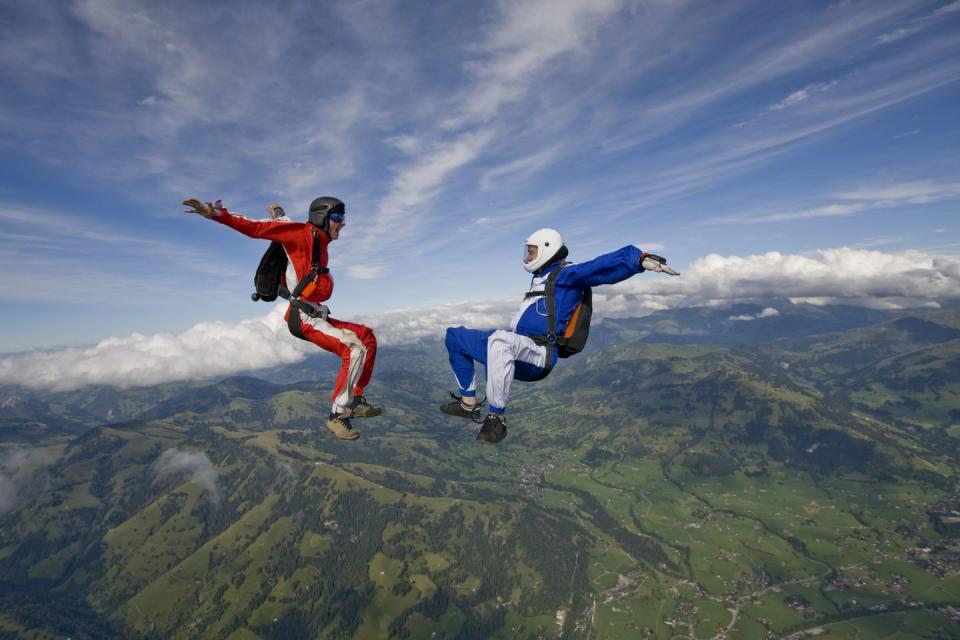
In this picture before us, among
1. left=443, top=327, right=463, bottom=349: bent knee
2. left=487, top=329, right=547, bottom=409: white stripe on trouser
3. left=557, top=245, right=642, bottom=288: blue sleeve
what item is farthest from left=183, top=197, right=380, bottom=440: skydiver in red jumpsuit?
left=557, top=245, right=642, bottom=288: blue sleeve

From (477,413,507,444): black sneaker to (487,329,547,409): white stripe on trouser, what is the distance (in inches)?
11.6

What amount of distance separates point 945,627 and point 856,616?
29.7 m

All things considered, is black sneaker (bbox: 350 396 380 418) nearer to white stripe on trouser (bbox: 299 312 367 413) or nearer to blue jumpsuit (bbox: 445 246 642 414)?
white stripe on trouser (bbox: 299 312 367 413)

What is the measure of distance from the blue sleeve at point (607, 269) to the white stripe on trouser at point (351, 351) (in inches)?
195

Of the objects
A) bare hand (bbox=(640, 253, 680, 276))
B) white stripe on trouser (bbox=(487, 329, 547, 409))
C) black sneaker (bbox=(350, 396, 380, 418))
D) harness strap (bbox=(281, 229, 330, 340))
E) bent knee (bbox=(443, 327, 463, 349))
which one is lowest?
black sneaker (bbox=(350, 396, 380, 418))

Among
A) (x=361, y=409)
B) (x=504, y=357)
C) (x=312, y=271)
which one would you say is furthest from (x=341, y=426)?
(x=504, y=357)

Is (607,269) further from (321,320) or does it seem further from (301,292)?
(301,292)

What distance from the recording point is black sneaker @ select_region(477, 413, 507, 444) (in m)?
8.99

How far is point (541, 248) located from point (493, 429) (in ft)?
13.7

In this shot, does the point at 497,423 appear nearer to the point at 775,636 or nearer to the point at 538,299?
the point at 538,299

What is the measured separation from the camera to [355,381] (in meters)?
10.3

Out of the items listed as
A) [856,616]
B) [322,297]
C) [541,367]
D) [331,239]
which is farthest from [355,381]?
[856,616]

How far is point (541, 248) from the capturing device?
33.1 feet

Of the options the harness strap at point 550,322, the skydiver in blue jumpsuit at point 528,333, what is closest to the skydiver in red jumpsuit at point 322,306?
the skydiver in blue jumpsuit at point 528,333
